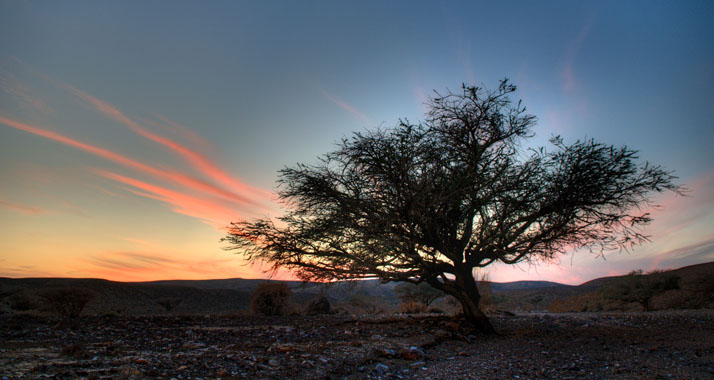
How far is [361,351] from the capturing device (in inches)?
275

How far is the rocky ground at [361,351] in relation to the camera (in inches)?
208

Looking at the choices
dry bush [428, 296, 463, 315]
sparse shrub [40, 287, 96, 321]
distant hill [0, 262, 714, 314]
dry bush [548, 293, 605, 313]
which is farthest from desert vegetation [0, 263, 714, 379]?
dry bush [548, 293, 605, 313]

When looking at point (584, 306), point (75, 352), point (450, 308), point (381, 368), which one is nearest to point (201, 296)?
point (450, 308)

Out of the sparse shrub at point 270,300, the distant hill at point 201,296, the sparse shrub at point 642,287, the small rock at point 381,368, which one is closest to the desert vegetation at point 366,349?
the small rock at point 381,368

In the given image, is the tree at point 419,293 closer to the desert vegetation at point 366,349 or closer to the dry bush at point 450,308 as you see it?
the dry bush at point 450,308

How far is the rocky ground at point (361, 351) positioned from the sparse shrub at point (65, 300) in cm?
344

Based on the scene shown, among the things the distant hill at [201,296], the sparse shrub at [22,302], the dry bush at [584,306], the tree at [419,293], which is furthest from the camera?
the tree at [419,293]

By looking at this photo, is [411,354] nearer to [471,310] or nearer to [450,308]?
[471,310]

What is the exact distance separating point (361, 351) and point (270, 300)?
441 inches

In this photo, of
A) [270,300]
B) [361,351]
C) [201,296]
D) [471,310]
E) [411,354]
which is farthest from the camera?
[201,296]

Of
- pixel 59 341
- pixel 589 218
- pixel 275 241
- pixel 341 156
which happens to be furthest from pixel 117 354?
pixel 589 218

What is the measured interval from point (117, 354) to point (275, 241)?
484 cm

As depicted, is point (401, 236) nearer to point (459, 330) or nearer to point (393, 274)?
point (393, 274)

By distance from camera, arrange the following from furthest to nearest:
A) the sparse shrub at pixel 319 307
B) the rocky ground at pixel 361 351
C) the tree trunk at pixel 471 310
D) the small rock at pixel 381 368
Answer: the sparse shrub at pixel 319 307, the tree trunk at pixel 471 310, the small rock at pixel 381 368, the rocky ground at pixel 361 351
